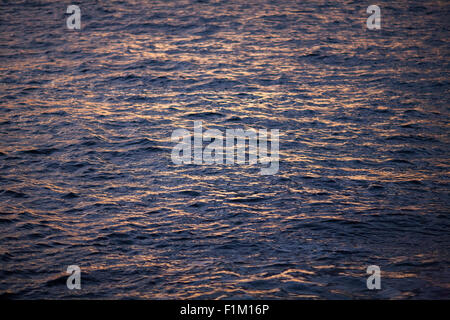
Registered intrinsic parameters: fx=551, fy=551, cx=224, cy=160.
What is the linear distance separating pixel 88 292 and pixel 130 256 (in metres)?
1.15

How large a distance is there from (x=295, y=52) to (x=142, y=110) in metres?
6.64

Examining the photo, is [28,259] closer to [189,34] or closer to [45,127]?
[45,127]

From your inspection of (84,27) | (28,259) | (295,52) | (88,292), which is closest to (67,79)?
(84,27)

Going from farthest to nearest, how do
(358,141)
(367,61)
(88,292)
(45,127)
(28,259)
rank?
(367,61), (45,127), (358,141), (28,259), (88,292)

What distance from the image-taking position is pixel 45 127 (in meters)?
15.3

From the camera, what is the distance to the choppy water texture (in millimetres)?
9547

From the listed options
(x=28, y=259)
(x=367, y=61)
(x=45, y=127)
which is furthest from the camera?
(x=367, y=61)

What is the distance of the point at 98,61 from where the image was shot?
765 inches

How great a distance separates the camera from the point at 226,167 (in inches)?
520

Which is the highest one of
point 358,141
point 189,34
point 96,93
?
point 189,34

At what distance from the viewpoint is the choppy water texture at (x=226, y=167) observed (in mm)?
9547

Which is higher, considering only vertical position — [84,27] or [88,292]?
[84,27]

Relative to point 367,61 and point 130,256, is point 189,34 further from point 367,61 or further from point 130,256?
point 130,256

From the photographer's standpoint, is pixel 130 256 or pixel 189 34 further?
pixel 189 34
